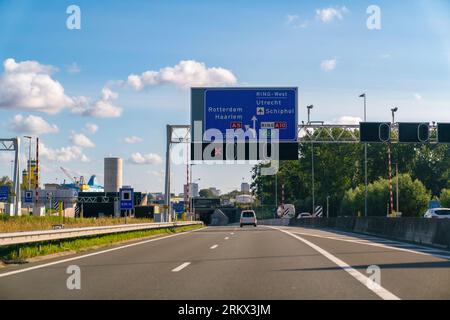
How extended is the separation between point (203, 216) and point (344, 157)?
3049cm

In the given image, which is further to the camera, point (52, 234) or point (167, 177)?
point (167, 177)

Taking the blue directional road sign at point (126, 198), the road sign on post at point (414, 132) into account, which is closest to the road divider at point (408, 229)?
the road sign on post at point (414, 132)

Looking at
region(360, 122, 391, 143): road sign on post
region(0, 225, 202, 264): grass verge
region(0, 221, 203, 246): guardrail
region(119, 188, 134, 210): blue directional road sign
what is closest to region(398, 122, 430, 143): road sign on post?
region(360, 122, 391, 143): road sign on post

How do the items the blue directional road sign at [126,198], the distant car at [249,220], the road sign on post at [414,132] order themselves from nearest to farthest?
the blue directional road sign at [126,198]
the road sign on post at [414,132]
the distant car at [249,220]

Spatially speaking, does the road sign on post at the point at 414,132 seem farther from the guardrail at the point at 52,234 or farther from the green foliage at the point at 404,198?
the green foliage at the point at 404,198

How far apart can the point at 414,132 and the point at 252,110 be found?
970 centimetres

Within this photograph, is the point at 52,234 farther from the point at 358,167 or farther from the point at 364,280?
the point at 358,167

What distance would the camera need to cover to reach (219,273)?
1180cm

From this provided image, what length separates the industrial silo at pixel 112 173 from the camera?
5591 inches

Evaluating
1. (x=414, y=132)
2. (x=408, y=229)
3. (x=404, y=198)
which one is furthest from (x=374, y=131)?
(x=404, y=198)

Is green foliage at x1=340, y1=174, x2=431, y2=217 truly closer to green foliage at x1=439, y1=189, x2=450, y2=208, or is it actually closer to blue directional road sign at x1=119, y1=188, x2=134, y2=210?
green foliage at x1=439, y1=189, x2=450, y2=208

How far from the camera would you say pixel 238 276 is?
1127 centimetres

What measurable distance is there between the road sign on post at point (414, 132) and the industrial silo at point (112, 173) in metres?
111
